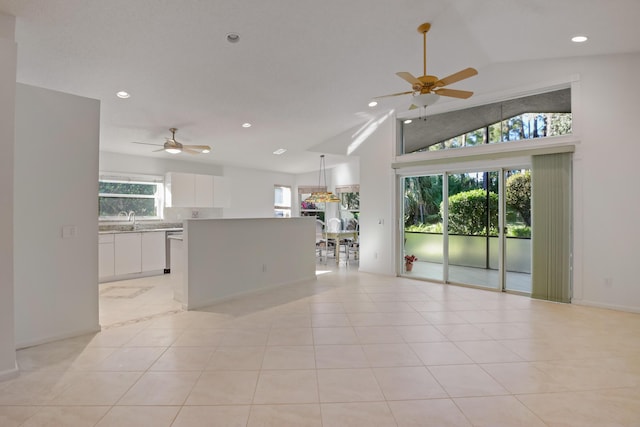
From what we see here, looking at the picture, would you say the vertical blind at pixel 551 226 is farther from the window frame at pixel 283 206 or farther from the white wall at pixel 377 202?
the window frame at pixel 283 206

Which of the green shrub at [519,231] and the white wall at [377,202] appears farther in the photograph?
the white wall at [377,202]

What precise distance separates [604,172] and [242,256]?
5017mm

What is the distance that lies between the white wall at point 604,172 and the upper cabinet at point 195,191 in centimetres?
625

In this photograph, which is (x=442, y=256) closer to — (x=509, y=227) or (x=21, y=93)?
(x=509, y=227)

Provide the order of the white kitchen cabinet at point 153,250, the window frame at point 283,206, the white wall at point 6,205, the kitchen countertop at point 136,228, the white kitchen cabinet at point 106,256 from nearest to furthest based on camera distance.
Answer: the white wall at point 6,205 → the white kitchen cabinet at point 106,256 → the kitchen countertop at point 136,228 → the white kitchen cabinet at point 153,250 → the window frame at point 283,206

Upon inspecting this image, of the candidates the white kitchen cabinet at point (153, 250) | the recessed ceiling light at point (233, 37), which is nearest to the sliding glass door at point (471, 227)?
the recessed ceiling light at point (233, 37)

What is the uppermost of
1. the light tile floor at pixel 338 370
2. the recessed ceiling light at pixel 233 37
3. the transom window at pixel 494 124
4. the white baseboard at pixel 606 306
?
the recessed ceiling light at pixel 233 37

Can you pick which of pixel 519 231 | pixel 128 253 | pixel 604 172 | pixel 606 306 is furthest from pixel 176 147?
pixel 606 306

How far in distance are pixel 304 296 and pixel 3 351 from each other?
324 cm

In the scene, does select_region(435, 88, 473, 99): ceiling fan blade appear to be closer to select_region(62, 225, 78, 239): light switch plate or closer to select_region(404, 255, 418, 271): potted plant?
select_region(404, 255, 418, 271): potted plant

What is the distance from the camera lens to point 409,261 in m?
6.37

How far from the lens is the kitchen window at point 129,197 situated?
249 inches

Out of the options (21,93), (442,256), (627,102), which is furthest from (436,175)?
(21,93)

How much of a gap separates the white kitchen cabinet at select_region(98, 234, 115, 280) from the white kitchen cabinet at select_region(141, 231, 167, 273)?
20.5 inches
